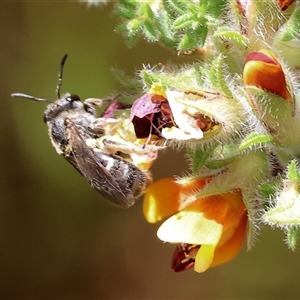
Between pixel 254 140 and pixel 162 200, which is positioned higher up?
pixel 254 140

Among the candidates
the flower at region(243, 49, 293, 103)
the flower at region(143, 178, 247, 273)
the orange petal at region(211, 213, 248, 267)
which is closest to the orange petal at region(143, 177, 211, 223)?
the flower at region(143, 178, 247, 273)

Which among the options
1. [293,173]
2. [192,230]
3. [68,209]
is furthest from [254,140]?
[68,209]

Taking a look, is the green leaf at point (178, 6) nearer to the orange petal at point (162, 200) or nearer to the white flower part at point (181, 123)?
the white flower part at point (181, 123)

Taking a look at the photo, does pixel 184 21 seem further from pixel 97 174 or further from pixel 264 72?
pixel 97 174

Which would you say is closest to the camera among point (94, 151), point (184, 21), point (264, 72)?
point (264, 72)

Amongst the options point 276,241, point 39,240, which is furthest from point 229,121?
point 39,240

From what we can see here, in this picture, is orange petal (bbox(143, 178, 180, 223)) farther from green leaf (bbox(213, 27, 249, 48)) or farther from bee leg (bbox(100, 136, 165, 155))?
green leaf (bbox(213, 27, 249, 48))
